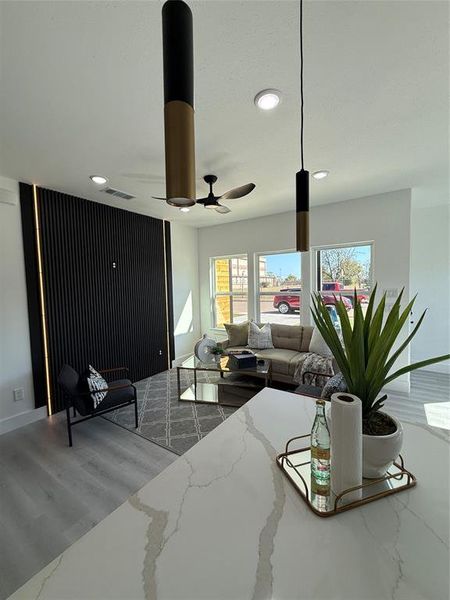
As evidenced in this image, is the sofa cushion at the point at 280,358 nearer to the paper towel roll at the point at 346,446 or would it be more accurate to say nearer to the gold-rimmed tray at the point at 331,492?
the gold-rimmed tray at the point at 331,492

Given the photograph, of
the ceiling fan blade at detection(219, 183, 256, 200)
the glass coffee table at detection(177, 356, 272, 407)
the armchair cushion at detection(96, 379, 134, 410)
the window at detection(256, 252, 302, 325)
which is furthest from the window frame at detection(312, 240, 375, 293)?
the armchair cushion at detection(96, 379, 134, 410)

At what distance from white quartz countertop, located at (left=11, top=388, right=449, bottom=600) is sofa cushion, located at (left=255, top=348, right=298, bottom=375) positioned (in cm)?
264

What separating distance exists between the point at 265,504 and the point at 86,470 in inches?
81.9

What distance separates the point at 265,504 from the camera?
775mm

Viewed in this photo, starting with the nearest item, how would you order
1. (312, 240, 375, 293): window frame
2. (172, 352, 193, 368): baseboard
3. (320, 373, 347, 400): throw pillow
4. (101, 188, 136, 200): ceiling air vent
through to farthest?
(320, 373, 347, 400): throw pillow, (101, 188, 136, 200): ceiling air vent, (312, 240, 375, 293): window frame, (172, 352, 193, 368): baseboard

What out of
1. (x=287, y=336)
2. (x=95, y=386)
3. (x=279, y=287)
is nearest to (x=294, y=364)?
(x=287, y=336)

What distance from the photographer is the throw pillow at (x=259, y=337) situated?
416cm

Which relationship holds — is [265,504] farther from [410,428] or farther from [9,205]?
[9,205]

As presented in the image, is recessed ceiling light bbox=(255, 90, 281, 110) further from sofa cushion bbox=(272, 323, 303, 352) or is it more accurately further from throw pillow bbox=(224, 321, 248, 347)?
throw pillow bbox=(224, 321, 248, 347)

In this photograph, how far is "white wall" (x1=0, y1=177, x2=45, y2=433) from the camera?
9.29 feet

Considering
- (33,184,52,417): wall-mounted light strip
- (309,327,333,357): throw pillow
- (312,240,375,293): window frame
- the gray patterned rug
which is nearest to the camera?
the gray patterned rug

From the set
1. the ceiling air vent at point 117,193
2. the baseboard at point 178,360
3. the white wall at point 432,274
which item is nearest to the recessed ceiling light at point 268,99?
the ceiling air vent at point 117,193

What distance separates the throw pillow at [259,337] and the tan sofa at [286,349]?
8 centimetres

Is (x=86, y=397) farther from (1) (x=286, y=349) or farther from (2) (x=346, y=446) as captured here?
(1) (x=286, y=349)
